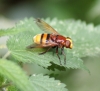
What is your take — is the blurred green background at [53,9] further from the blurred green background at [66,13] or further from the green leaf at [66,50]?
the green leaf at [66,50]

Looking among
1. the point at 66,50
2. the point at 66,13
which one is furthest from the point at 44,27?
the point at 66,13

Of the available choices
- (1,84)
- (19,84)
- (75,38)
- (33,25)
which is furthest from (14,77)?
(75,38)

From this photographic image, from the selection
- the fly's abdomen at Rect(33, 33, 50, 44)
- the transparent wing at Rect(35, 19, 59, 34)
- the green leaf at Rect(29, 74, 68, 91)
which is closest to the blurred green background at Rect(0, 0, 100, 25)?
the transparent wing at Rect(35, 19, 59, 34)

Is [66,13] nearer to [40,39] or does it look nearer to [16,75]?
[40,39]

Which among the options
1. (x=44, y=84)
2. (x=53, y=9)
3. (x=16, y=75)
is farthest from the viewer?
(x=53, y=9)

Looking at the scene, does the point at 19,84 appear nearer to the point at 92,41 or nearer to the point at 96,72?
the point at 92,41

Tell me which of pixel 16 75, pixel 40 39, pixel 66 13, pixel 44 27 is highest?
pixel 66 13

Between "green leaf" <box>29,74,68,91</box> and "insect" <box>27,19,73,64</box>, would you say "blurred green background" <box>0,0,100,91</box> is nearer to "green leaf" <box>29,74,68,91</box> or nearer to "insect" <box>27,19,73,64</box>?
"insect" <box>27,19,73,64</box>
